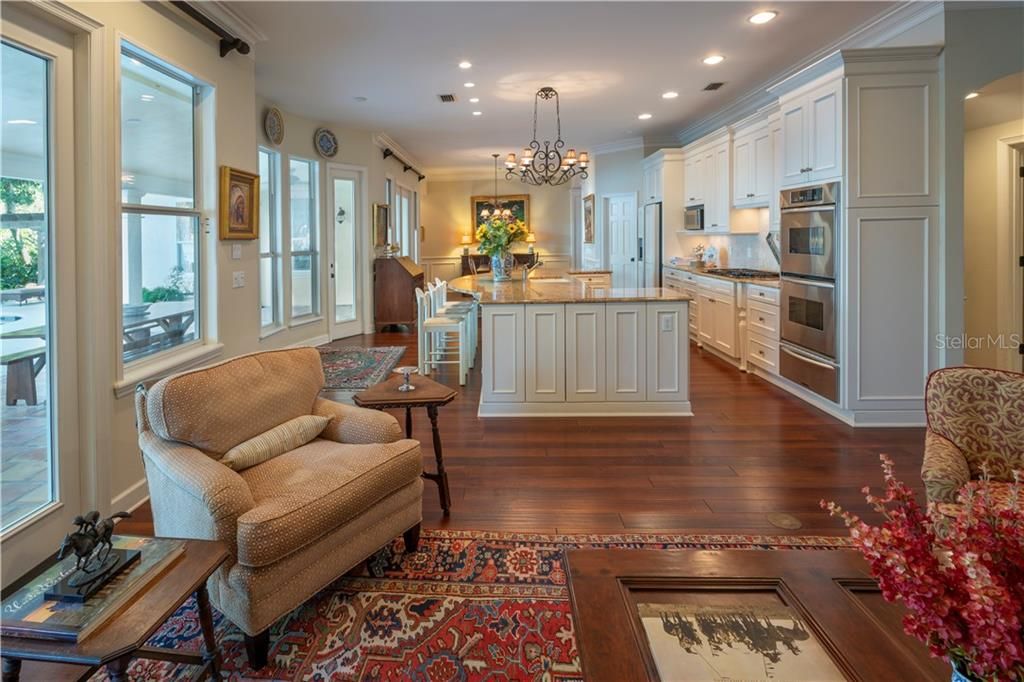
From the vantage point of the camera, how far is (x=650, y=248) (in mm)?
9188

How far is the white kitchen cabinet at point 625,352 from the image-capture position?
4.69m

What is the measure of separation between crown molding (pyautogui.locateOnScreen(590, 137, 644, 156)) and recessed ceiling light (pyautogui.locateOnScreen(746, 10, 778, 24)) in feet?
16.8

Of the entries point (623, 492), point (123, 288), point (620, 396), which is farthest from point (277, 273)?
point (623, 492)

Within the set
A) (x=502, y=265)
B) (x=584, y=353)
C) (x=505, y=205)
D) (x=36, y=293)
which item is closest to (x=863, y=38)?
(x=584, y=353)

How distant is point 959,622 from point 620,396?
3.84 metres

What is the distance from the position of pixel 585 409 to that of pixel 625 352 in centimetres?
54

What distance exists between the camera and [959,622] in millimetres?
930

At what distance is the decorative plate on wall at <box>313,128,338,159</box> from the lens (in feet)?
25.9

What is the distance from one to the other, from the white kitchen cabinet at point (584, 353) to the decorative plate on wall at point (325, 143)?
4918 mm

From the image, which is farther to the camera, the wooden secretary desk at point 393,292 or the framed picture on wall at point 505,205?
the framed picture on wall at point 505,205

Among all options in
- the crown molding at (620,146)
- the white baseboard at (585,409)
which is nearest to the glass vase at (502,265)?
the white baseboard at (585,409)

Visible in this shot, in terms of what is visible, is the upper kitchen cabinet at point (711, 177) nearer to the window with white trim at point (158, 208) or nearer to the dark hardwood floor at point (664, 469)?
the dark hardwood floor at point (664, 469)

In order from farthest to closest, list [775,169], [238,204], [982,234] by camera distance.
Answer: [775,169], [982,234], [238,204]

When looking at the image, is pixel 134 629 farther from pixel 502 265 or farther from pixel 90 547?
pixel 502 265
